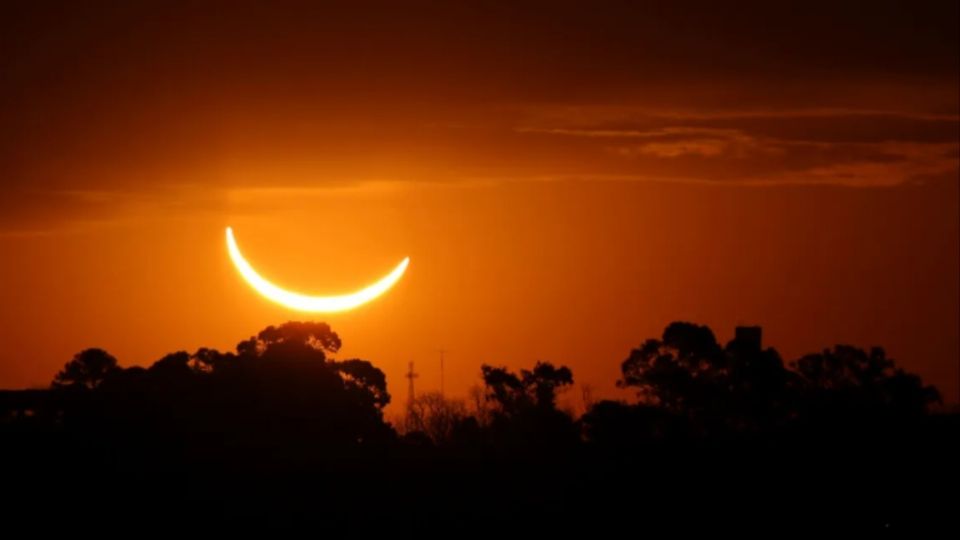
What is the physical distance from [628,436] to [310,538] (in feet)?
116

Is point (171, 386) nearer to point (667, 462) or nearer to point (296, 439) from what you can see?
point (296, 439)

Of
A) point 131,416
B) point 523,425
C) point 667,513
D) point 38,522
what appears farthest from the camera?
point 523,425

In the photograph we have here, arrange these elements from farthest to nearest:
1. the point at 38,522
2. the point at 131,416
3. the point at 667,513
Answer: the point at 131,416, the point at 667,513, the point at 38,522

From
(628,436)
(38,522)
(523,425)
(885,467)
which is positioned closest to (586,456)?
(885,467)

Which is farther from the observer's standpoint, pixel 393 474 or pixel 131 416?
pixel 131 416

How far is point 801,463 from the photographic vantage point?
56.4 m

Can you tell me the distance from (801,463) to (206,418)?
2109 cm

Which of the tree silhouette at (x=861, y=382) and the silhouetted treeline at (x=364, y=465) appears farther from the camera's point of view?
the tree silhouette at (x=861, y=382)

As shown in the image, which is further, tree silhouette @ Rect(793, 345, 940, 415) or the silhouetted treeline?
tree silhouette @ Rect(793, 345, 940, 415)

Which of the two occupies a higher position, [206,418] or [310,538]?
[206,418]

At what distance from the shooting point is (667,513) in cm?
5300

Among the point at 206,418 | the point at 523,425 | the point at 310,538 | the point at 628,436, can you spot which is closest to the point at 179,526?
the point at 310,538

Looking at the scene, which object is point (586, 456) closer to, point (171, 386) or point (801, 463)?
point (801, 463)

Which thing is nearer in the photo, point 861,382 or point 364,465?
point 364,465
